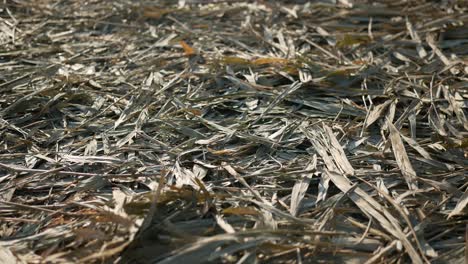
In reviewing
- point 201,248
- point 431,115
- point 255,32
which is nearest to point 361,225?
point 201,248

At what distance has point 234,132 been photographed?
171cm

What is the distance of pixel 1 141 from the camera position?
1728 mm

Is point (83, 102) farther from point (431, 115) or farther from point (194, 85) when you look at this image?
point (431, 115)

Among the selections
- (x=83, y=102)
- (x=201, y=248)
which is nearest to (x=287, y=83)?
(x=83, y=102)

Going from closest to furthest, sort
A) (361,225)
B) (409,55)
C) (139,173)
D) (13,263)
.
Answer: (13,263) < (361,225) < (139,173) < (409,55)

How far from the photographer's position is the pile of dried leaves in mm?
1326

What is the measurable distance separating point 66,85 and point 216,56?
0.57 m

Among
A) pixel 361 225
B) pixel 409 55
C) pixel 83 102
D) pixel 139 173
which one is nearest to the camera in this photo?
pixel 361 225

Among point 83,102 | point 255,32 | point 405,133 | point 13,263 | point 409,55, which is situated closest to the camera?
point 13,263

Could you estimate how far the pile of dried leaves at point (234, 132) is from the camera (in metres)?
1.33

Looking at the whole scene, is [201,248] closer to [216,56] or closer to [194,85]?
[194,85]

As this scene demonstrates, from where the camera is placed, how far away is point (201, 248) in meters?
1.26

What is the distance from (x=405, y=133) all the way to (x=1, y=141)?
4.02 ft

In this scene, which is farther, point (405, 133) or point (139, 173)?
point (405, 133)
